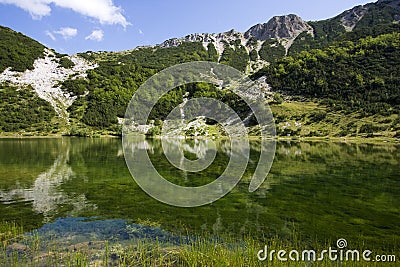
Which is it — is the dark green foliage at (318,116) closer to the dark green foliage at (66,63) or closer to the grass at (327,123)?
the grass at (327,123)

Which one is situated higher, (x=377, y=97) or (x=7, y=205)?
(x=377, y=97)

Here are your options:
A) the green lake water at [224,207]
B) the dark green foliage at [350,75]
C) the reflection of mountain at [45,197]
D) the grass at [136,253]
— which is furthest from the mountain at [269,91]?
the grass at [136,253]

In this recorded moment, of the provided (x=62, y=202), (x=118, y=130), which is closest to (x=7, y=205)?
(x=62, y=202)

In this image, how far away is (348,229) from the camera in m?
14.4

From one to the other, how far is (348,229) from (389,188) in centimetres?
1240

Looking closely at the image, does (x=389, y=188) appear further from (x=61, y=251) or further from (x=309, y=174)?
(x=61, y=251)

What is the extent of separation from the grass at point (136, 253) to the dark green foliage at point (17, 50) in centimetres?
16315

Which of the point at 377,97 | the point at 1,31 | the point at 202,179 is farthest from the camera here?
the point at 1,31

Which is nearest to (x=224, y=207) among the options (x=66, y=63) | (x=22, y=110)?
(x=22, y=110)

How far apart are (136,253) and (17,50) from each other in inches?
7336

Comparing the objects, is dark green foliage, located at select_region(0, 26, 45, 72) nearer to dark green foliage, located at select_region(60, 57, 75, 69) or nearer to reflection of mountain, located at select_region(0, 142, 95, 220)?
dark green foliage, located at select_region(60, 57, 75, 69)

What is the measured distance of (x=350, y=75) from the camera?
133 m

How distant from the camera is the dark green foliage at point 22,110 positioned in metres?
110

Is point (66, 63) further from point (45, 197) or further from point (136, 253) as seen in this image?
point (136, 253)
